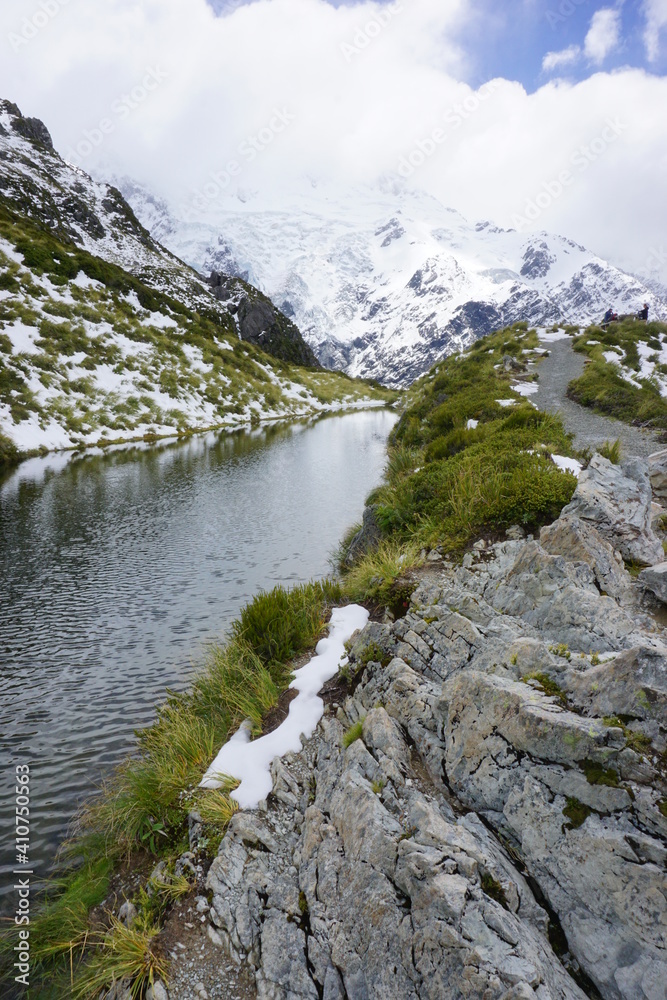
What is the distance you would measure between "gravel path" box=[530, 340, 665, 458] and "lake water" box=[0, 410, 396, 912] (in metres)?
8.52

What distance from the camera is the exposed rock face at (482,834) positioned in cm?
292

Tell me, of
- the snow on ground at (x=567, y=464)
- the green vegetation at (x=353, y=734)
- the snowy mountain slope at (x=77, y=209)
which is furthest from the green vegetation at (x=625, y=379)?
the snowy mountain slope at (x=77, y=209)

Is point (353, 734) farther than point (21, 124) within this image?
No

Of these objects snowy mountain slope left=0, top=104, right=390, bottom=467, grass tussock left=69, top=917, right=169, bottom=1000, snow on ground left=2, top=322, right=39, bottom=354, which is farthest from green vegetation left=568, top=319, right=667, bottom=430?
snow on ground left=2, top=322, right=39, bottom=354

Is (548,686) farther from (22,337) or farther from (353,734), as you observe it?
(22,337)

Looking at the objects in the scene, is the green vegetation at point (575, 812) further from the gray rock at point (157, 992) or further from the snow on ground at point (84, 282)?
the snow on ground at point (84, 282)

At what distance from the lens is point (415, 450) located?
18344mm

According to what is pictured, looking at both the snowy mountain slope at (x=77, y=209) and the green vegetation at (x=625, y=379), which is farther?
the snowy mountain slope at (x=77, y=209)

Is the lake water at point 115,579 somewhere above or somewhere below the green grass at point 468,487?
below

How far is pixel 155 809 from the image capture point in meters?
5.52

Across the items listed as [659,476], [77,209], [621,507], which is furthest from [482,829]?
[77,209]

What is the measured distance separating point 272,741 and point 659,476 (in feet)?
30.2

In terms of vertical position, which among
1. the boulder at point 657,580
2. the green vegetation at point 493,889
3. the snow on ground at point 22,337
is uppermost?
the snow on ground at point 22,337

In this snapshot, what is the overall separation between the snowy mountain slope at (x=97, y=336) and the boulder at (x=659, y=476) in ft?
102
